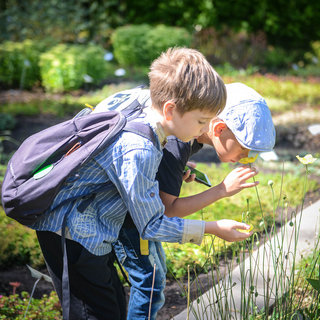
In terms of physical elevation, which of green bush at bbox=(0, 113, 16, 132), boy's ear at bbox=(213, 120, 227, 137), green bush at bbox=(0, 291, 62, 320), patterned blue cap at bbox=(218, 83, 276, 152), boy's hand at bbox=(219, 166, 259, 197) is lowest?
green bush at bbox=(0, 113, 16, 132)

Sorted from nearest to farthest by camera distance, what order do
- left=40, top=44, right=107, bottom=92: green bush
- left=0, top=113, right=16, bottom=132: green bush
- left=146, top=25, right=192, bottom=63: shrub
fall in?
left=0, top=113, right=16, bottom=132: green bush, left=40, top=44, right=107, bottom=92: green bush, left=146, top=25, right=192, bottom=63: shrub

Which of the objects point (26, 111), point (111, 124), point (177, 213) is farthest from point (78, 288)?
point (26, 111)

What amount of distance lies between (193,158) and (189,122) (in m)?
4.10

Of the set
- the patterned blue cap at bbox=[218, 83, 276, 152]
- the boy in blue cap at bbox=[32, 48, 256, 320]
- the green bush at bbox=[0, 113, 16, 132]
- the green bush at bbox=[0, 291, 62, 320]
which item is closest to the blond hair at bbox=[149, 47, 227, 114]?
the boy in blue cap at bbox=[32, 48, 256, 320]

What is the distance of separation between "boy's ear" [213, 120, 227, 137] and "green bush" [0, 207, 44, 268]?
1646 millimetres

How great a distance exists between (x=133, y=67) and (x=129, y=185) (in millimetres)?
10285

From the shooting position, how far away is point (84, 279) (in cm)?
189

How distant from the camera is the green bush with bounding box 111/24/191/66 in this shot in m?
11.5

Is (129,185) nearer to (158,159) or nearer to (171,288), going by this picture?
(158,159)

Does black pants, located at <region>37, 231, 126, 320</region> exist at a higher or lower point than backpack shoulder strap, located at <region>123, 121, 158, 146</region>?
lower

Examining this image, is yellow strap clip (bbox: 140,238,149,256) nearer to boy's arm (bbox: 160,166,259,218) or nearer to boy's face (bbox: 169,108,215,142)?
boy's arm (bbox: 160,166,259,218)

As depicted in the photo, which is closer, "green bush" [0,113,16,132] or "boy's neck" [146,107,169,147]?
"boy's neck" [146,107,169,147]

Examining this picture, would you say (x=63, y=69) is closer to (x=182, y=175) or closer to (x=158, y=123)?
(x=182, y=175)

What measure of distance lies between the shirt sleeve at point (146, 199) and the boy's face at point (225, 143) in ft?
1.61
